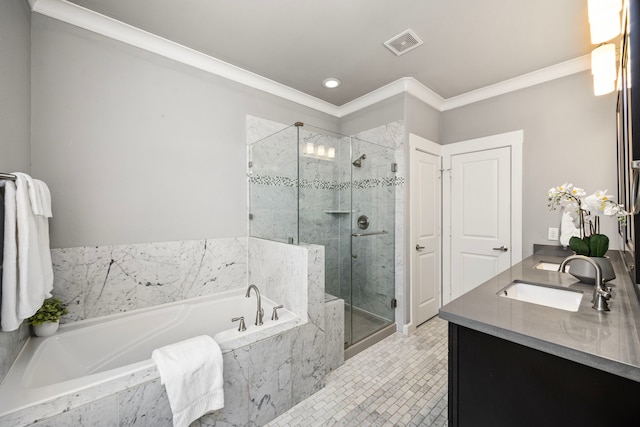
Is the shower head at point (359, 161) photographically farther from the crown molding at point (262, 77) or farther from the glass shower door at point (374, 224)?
the crown molding at point (262, 77)

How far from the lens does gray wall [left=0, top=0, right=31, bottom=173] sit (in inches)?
51.7

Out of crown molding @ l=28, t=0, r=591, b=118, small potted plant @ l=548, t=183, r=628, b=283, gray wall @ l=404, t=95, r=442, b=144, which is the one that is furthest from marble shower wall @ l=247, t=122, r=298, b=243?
small potted plant @ l=548, t=183, r=628, b=283

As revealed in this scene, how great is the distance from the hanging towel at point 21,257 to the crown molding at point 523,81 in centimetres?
367

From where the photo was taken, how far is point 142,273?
6.66 feet

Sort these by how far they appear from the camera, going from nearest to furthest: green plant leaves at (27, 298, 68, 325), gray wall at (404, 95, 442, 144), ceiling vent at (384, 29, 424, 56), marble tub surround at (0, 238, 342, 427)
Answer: marble tub surround at (0, 238, 342, 427) < green plant leaves at (27, 298, 68, 325) < ceiling vent at (384, 29, 424, 56) < gray wall at (404, 95, 442, 144)

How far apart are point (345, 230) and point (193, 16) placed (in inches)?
82.6

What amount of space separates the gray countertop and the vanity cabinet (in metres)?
0.10

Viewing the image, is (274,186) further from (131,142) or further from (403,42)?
(403,42)

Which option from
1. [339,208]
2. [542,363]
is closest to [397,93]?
[339,208]

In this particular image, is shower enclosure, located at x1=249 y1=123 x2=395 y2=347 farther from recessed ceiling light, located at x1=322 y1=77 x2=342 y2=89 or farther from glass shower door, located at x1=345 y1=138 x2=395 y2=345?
recessed ceiling light, located at x1=322 y1=77 x2=342 y2=89

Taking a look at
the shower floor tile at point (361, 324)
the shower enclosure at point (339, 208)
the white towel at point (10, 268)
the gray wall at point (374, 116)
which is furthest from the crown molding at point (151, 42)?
the shower floor tile at point (361, 324)

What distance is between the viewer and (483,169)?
2848 mm

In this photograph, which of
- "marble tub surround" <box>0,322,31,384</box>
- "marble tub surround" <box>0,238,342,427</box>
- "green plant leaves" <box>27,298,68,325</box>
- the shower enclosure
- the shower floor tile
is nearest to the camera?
"marble tub surround" <box>0,238,342,427</box>

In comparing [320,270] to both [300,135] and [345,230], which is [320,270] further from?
[300,135]
